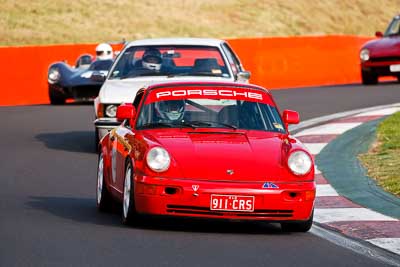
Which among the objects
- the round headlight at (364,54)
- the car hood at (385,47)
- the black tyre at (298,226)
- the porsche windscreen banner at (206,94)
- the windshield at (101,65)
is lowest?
the round headlight at (364,54)

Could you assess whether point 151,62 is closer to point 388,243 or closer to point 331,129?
point 331,129

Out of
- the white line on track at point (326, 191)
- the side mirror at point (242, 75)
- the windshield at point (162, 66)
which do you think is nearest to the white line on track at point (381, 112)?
the windshield at point (162, 66)

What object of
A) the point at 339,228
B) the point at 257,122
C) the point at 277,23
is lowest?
the point at 277,23

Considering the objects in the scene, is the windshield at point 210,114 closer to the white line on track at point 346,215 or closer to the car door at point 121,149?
the car door at point 121,149

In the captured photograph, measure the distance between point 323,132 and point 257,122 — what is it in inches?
289

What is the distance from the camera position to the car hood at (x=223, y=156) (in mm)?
10156

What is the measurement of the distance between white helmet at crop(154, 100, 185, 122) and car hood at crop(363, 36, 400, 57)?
18492 mm

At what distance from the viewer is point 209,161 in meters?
10.2

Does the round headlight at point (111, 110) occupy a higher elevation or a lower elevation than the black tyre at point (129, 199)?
lower

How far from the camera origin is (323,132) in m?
18.5

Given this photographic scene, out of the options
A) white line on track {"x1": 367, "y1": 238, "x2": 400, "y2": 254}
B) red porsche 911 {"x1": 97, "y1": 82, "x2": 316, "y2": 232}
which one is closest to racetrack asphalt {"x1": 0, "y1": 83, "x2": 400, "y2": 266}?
red porsche 911 {"x1": 97, "y1": 82, "x2": 316, "y2": 232}

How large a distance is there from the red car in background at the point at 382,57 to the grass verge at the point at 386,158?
10.2 metres

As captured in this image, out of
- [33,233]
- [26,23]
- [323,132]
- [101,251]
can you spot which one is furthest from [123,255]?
[26,23]

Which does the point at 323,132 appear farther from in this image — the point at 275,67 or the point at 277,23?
the point at 277,23
